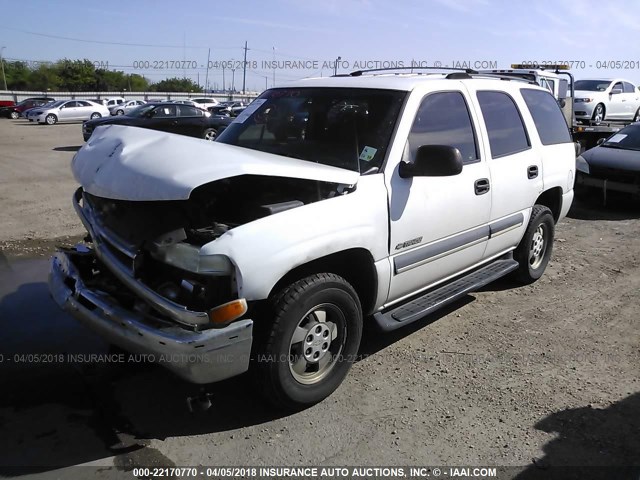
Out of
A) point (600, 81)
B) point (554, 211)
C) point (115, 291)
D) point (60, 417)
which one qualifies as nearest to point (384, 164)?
point (115, 291)

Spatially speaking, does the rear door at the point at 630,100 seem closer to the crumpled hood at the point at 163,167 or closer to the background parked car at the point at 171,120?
the background parked car at the point at 171,120

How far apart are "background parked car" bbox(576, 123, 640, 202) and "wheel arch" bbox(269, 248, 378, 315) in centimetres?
724

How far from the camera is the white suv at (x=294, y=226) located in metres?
2.83

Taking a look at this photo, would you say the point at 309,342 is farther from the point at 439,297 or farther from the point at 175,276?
the point at 439,297

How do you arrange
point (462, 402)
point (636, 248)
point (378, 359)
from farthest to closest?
point (636, 248) → point (378, 359) → point (462, 402)

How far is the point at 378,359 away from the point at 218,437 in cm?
143

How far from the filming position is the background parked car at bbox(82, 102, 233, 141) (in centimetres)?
1689

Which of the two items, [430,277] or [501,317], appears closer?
[430,277]

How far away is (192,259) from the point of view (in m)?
2.82

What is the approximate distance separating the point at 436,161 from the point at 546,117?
2.75 metres

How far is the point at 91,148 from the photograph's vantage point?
3.60 meters

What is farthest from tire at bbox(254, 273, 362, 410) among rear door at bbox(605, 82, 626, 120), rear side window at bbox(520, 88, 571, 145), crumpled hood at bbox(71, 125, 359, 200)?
rear door at bbox(605, 82, 626, 120)

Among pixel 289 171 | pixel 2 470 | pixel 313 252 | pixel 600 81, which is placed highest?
pixel 600 81

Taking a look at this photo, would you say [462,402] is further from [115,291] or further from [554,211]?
[554,211]
